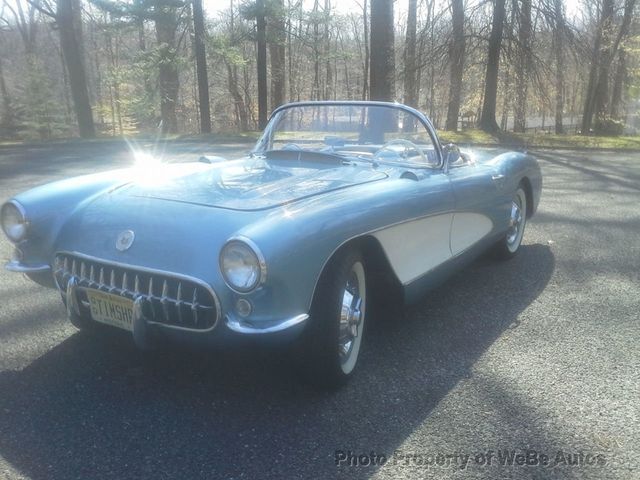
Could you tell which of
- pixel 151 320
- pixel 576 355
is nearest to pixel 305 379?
pixel 151 320

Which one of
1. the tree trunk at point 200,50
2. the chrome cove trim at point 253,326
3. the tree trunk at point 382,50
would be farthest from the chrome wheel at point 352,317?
the tree trunk at point 200,50

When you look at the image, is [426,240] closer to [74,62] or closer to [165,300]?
[165,300]

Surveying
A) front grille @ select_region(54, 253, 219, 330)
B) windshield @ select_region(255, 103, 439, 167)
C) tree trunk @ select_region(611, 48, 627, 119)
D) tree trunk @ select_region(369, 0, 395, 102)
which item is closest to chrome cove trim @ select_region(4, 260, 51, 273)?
front grille @ select_region(54, 253, 219, 330)

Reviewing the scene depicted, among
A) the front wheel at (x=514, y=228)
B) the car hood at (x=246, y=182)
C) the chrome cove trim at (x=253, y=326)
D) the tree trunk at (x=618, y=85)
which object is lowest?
the front wheel at (x=514, y=228)

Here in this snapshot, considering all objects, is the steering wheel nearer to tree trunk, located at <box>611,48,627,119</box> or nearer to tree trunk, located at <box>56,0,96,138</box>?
tree trunk, located at <box>56,0,96,138</box>

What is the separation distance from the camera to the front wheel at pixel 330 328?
8.08 ft

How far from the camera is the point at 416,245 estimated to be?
314 centimetres

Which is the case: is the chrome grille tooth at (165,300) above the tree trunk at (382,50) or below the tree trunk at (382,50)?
below

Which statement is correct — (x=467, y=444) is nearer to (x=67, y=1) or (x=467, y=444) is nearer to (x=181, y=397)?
(x=181, y=397)

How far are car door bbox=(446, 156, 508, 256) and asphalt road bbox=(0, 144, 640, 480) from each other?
1.51 feet

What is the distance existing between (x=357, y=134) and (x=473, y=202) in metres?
0.93

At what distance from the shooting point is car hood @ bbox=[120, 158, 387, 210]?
9.21 feet

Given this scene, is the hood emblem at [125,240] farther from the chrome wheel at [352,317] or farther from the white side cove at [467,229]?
the white side cove at [467,229]

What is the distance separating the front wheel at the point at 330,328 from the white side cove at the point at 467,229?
3.50ft
